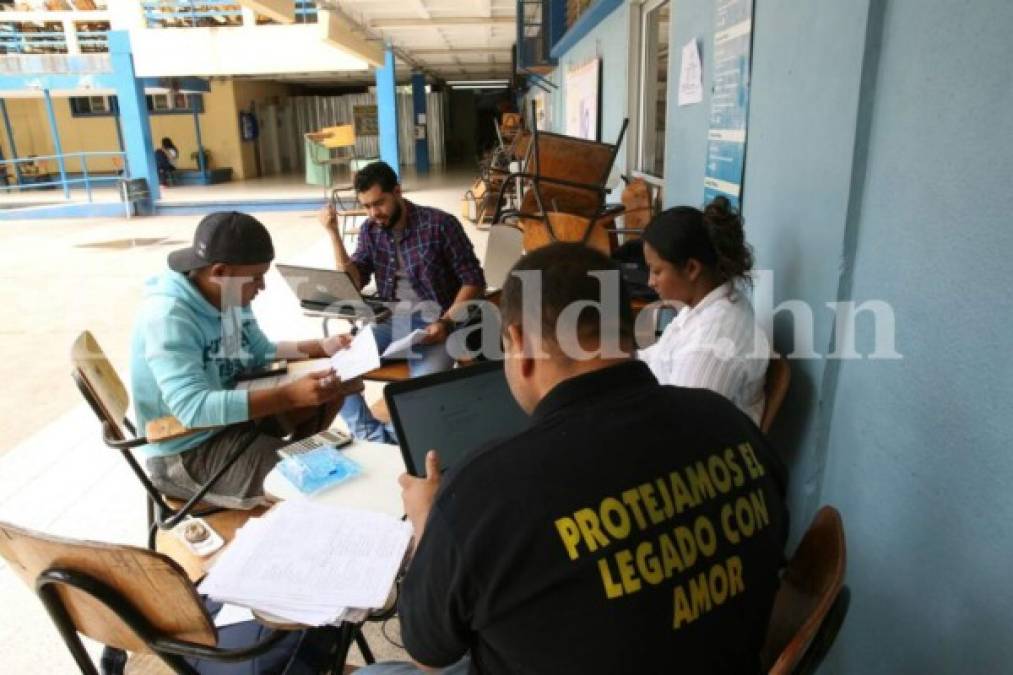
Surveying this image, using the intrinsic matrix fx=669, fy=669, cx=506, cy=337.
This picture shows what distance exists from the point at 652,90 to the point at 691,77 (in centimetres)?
206

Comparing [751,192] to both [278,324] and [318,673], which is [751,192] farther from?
[278,324]

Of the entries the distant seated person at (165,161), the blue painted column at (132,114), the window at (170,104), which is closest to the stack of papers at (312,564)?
the blue painted column at (132,114)

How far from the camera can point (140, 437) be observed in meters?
1.86

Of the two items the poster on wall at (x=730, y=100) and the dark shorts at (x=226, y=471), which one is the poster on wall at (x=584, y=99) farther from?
the dark shorts at (x=226, y=471)

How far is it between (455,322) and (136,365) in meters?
1.24

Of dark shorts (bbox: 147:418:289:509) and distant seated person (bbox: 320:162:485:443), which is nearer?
dark shorts (bbox: 147:418:289:509)

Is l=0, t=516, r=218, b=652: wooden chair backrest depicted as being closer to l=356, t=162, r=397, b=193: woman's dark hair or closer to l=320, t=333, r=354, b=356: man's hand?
l=320, t=333, r=354, b=356: man's hand

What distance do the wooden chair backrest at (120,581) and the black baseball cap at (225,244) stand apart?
0.93 meters

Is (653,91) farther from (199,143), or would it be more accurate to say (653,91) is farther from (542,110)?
(199,143)

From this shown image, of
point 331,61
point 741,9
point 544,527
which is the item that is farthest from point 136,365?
point 331,61

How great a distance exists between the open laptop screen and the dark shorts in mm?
750

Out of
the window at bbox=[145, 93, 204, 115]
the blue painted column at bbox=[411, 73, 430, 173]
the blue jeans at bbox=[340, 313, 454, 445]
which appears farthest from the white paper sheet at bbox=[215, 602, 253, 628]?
the blue painted column at bbox=[411, 73, 430, 173]

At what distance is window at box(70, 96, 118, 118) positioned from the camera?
57.0 ft

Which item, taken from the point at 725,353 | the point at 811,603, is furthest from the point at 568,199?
the point at 811,603
